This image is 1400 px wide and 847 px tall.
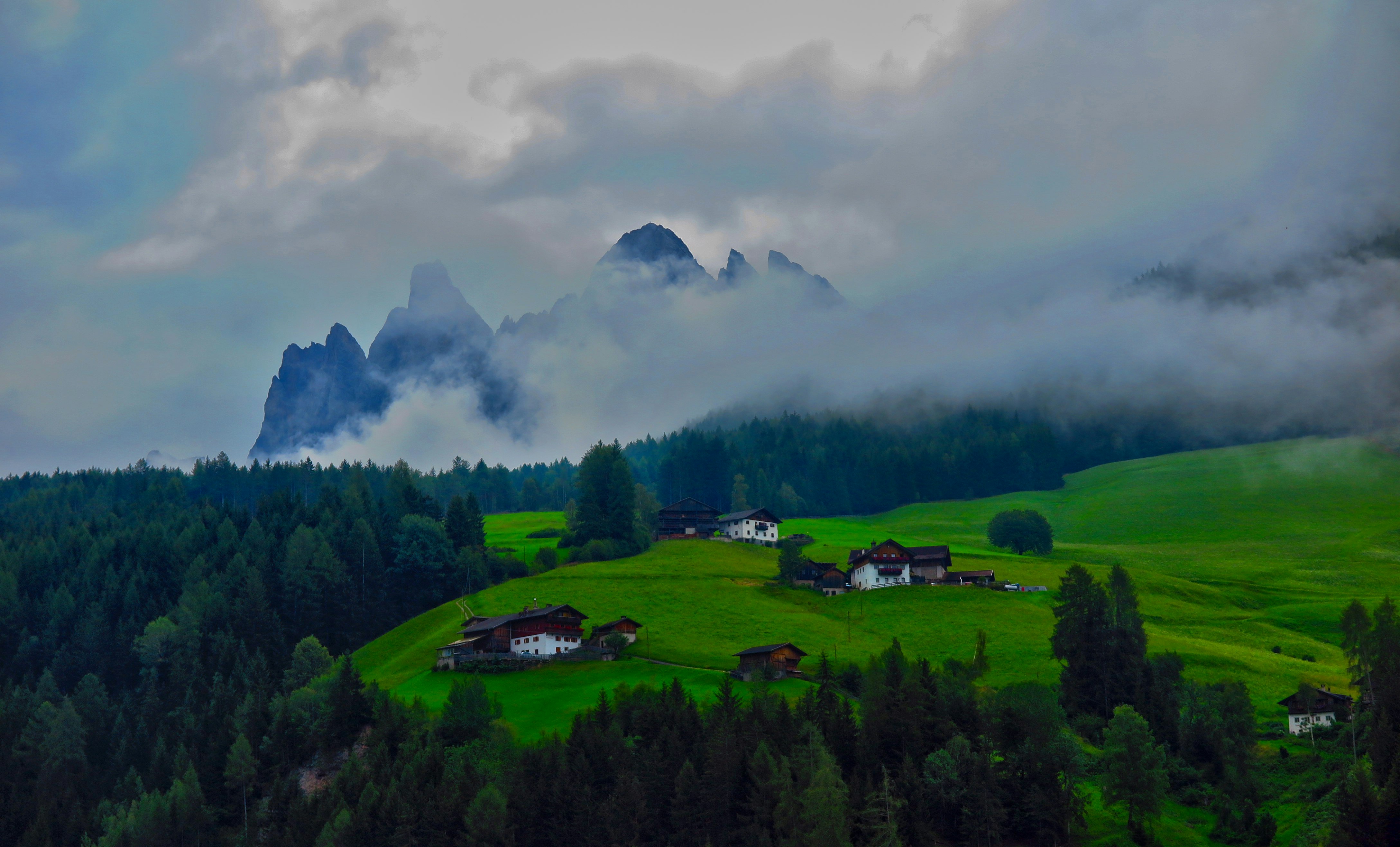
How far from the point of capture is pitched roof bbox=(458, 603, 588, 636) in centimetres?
10519

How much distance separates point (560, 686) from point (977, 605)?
47784 millimetres

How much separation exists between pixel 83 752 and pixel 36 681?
79.1 feet

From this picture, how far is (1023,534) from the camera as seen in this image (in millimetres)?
159750

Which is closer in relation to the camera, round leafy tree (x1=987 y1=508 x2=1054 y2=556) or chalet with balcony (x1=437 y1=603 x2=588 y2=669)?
chalet with balcony (x1=437 y1=603 x2=588 y2=669)

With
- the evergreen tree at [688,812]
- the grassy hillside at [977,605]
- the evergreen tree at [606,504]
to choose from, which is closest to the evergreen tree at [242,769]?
the grassy hillside at [977,605]

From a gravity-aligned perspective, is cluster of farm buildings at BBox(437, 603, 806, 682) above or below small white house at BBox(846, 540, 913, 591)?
below

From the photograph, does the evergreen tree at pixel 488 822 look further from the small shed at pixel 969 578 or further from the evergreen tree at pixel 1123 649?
the small shed at pixel 969 578

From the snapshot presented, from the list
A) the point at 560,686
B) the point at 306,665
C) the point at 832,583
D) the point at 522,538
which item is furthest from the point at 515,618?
the point at 522,538

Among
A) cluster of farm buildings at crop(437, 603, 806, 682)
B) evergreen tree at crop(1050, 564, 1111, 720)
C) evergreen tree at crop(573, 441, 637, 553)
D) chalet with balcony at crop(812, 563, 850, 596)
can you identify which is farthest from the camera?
evergreen tree at crop(573, 441, 637, 553)

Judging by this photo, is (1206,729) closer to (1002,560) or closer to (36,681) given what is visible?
(1002,560)

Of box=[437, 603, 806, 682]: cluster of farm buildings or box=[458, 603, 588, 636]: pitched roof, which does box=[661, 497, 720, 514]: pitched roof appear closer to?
box=[458, 603, 588, 636]: pitched roof

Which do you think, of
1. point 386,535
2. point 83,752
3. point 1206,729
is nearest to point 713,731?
point 1206,729

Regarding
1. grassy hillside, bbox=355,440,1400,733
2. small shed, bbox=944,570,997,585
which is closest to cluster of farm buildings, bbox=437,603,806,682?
grassy hillside, bbox=355,440,1400,733

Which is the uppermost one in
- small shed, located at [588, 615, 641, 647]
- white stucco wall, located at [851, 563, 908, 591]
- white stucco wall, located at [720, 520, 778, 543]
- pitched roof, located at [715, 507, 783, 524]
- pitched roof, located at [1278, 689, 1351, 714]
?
pitched roof, located at [715, 507, 783, 524]
